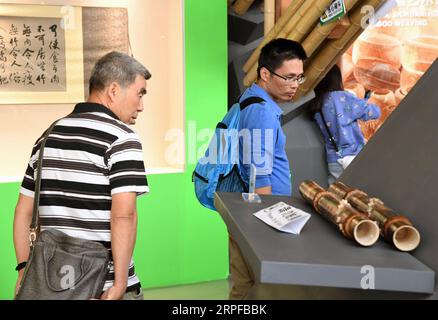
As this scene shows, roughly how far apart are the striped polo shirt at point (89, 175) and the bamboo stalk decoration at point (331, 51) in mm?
2373

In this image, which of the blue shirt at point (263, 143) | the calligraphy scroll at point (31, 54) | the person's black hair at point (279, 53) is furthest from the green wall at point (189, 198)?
the blue shirt at point (263, 143)

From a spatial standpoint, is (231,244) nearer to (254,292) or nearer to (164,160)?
(254,292)

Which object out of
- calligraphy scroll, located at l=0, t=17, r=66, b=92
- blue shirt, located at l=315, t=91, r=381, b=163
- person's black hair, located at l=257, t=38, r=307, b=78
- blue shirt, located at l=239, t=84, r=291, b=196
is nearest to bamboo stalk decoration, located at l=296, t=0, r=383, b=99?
blue shirt, located at l=315, t=91, r=381, b=163

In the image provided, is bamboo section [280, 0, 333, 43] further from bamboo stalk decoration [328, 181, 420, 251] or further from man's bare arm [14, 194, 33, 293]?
bamboo stalk decoration [328, 181, 420, 251]

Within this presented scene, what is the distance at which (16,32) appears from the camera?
3434 millimetres

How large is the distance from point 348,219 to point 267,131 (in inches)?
47.7

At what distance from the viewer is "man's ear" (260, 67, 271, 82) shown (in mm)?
2563

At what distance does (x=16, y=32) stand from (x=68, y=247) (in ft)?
7.42

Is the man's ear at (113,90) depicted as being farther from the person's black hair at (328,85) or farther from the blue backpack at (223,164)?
the person's black hair at (328,85)

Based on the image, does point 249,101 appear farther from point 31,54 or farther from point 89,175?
point 31,54

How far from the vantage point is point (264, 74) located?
2578 millimetres

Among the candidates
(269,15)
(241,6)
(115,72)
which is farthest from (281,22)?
(115,72)

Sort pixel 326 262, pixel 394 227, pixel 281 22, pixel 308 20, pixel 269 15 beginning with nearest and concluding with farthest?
pixel 326 262 < pixel 394 227 < pixel 308 20 < pixel 281 22 < pixel 269 15

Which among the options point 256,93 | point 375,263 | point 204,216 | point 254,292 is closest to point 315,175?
point 204,216
